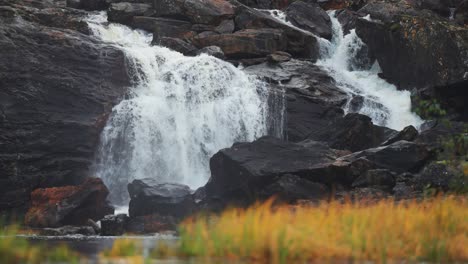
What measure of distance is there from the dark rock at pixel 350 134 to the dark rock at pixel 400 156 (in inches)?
102

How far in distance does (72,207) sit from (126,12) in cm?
2236

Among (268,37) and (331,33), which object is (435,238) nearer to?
(268,37)

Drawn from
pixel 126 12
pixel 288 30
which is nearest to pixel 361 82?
pixel 288 30

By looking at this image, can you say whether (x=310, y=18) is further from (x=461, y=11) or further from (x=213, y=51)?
(x=213, y=51)

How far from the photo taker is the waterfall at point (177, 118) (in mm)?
27219

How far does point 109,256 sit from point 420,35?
29.8 meters

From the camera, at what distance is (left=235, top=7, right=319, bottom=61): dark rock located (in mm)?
41250

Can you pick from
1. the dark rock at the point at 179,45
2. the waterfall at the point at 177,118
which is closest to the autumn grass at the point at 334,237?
the waterfall at the point at 177,118

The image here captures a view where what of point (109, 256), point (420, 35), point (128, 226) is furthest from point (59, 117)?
point (109, 256)

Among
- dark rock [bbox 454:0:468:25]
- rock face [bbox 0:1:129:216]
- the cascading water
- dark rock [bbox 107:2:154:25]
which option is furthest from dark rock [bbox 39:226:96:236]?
dark rock [bbox 454:0:468:25]

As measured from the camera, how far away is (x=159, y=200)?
69.2ft

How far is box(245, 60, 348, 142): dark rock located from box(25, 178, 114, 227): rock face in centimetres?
1139

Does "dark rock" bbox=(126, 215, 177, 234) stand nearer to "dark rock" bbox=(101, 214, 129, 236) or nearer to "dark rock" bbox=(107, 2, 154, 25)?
"dark rock" bbox=(101, 214, 129, 236)

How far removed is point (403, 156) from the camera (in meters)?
24.6
